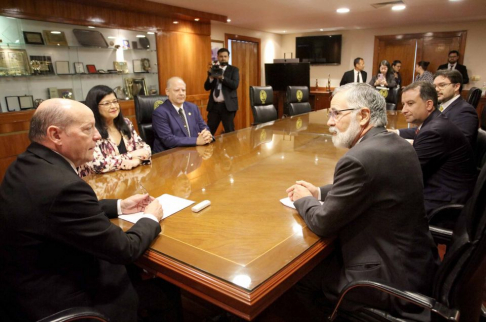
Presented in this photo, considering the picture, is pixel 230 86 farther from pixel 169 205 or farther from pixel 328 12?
pixel 169 205

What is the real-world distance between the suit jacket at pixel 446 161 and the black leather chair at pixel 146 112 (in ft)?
7.13

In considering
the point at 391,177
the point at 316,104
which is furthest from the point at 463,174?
the point at 316,104

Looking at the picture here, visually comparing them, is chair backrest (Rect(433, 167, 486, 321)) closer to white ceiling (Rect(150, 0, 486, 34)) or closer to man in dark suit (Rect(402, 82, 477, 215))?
man in dark suit (Rect(402, 82, 477, 215))

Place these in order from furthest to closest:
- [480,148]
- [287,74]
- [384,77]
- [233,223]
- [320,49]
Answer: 1. [320,49]
2. [287,74]
3. [384,77]
4. [480,148]
5. [233,223]

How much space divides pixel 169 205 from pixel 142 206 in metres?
0.12

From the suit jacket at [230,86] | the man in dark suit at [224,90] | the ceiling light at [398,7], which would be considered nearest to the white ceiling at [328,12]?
the ceiling light at [398,7]

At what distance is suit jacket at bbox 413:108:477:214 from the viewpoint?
6.27 ft

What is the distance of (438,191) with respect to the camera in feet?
6.43

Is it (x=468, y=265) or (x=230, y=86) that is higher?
(x=230, y=86)

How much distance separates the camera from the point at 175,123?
2824mm

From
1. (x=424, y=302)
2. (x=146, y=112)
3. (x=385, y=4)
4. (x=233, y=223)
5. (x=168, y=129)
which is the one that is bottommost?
(x=424, y=302)

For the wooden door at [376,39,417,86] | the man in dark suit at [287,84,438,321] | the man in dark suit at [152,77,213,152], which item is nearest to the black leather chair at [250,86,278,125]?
the man in dark suit at [152,77,213,152]

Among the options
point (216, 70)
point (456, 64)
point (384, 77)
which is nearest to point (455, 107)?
point (216, 70)

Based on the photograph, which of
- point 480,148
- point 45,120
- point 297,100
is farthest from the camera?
point 297,100
